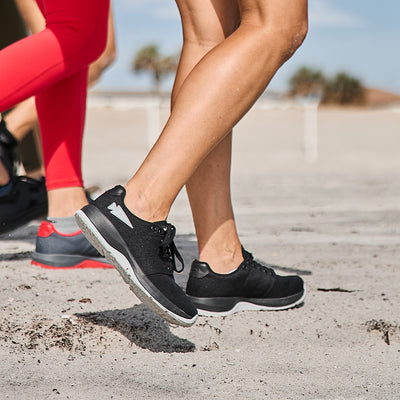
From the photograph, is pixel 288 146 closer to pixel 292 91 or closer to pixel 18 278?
pixel 18 278

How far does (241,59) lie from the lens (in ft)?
4.64

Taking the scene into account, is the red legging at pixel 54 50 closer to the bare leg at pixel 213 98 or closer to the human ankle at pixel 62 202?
the human ankle at pixel 62 202

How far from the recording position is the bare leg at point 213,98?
138cm

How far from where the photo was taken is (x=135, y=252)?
1344 millimetres

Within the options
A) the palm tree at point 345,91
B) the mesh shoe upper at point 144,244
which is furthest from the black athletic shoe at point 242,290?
the palm tree at point 345,91

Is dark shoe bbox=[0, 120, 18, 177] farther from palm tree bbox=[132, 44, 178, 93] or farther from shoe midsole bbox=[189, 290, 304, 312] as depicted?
palm tree bbox=[132, 44, 178, 93]

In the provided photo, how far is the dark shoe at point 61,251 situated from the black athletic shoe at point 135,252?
0.74 meters

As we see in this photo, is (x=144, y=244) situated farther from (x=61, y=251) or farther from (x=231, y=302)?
(x=61, y=251)

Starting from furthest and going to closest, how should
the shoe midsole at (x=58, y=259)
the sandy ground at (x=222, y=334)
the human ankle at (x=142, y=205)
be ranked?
the shoe midsole at (x=58, y=259) → the human ankle at (x=142, y=205) → the sandy ground at (x=222, y=334)

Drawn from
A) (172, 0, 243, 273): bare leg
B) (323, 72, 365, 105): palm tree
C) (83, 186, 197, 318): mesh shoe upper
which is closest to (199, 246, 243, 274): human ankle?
(172, 0, 243, 273): bare leg

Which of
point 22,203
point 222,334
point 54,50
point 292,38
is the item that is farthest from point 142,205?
point 22,203

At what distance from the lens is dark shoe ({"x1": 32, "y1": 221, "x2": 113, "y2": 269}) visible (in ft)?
6.79

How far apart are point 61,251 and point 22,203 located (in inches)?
10.2

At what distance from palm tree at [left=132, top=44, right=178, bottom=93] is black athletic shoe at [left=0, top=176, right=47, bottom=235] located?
1808 inches
